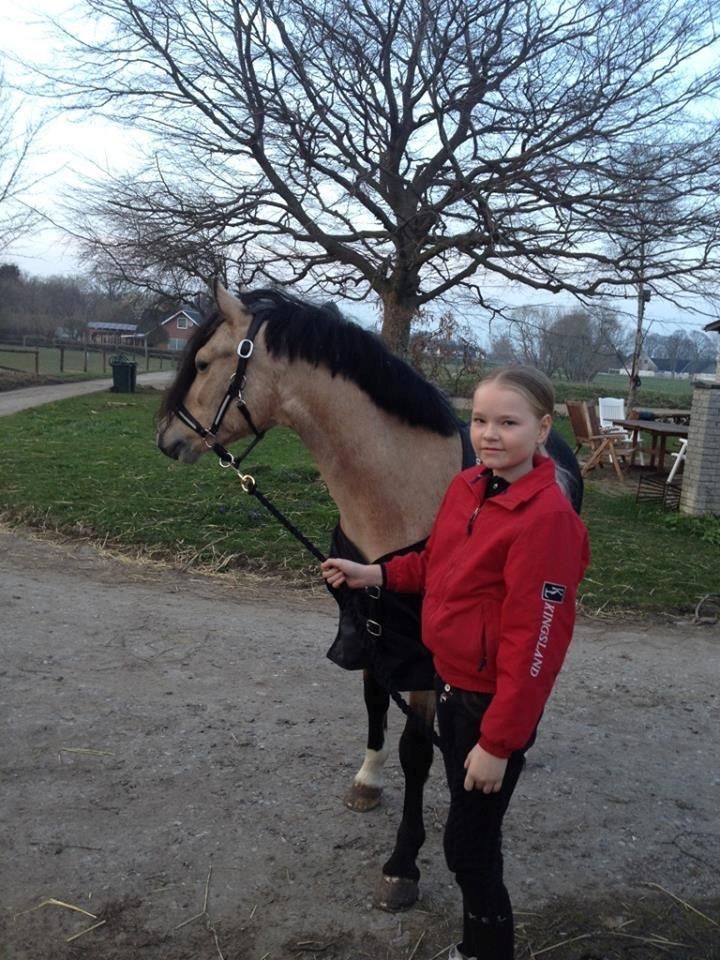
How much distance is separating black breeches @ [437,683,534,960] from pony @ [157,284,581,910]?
0.54m

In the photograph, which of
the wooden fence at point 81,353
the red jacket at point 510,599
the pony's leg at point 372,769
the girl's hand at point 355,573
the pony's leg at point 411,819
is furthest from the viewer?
the wooden fence at point 81,353

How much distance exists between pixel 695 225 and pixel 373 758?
9465 millimetres

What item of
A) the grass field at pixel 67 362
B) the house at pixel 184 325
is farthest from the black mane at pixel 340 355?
the grass field at pixel 67 362

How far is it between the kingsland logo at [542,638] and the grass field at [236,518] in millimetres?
4013

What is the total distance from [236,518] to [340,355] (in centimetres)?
480

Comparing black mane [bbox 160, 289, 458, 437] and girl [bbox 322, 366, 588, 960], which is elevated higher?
black mane [bbox 160, 289, 458, 437]

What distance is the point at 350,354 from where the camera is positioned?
2.47m

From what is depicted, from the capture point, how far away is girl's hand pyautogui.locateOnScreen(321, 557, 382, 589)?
2324 mm

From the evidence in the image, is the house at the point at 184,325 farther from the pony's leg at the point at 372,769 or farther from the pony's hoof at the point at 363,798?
the pony's hoof at the point at 363,798

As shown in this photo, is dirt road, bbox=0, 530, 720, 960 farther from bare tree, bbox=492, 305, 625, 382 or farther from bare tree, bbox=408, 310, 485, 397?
bare tree, bbox=408, 310, 485, 397

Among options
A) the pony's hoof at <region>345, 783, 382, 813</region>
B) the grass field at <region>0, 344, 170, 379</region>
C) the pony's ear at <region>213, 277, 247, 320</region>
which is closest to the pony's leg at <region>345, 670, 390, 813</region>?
the pony's hoof at <region>345, 783, 382, 813</region>

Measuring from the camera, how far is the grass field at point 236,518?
603cm

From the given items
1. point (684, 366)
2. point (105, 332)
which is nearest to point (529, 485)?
point (105, 332)

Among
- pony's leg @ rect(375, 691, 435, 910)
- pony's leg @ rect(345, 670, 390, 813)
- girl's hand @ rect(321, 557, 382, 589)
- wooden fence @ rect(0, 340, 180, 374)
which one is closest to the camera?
girl's hand @ rect(321, 557, 382, 589)
